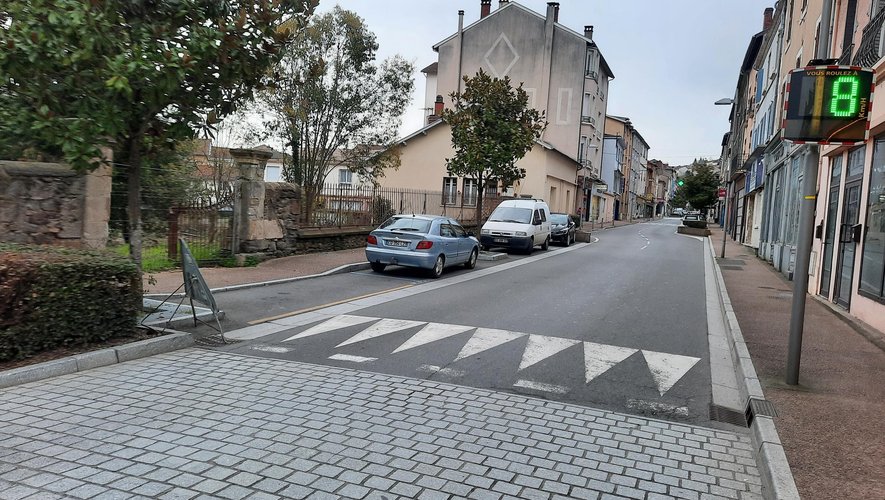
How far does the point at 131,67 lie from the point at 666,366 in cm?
678

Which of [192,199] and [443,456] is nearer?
[443,456]

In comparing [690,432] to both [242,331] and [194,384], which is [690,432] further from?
[242,331]

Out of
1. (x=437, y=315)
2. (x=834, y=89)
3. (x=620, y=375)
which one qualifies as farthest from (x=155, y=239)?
(x=834, y=89)

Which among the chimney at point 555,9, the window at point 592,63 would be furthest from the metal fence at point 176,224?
the chimney at point 555,9

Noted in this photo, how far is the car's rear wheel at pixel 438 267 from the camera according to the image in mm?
14008

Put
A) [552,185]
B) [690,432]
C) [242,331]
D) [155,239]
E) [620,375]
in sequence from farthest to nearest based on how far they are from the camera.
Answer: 1. [552,185]
2. [155,239]
3. [242,331]
4. [620,375]
5. [690,432]

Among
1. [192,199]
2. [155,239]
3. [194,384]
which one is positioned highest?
[192,199]

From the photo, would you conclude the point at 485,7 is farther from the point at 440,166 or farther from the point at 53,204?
the point at 53,204

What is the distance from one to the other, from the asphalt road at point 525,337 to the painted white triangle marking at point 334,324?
19mm

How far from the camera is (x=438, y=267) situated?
1419 cm

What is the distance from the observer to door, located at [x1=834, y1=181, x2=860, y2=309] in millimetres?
10227

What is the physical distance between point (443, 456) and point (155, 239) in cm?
1004

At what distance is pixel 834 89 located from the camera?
5660 mm

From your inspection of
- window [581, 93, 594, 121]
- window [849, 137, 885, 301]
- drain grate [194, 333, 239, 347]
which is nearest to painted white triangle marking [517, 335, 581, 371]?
drain grate [194, 333, 239, 347]
